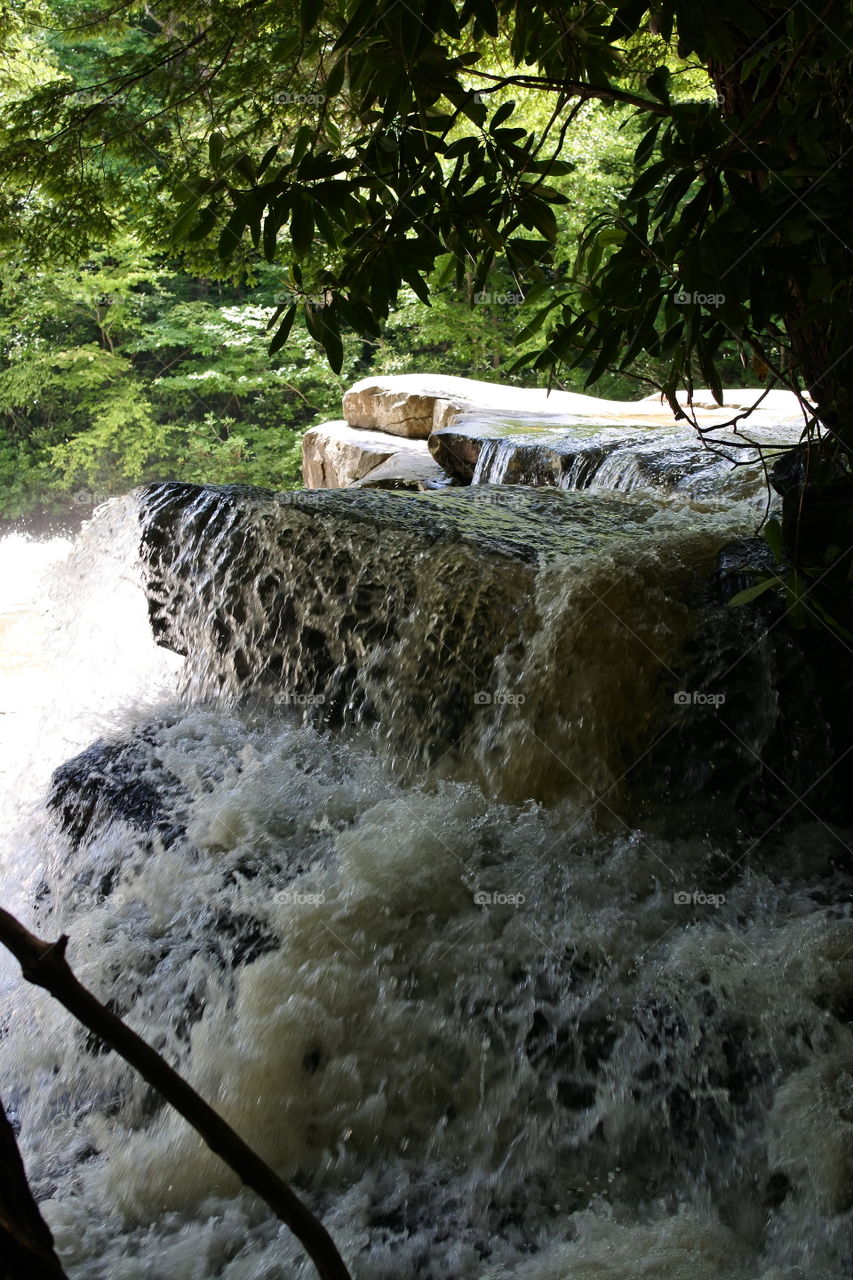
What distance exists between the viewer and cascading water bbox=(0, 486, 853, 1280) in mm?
1962

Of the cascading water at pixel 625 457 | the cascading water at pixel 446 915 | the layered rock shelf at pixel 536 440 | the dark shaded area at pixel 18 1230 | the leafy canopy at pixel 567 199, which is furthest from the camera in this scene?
the layered rock shelf at pixel 536 440

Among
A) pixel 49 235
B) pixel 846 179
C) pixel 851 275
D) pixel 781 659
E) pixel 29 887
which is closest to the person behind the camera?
pixel 846 179

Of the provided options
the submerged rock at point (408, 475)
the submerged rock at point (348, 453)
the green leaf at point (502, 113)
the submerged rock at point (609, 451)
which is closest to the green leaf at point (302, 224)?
the green leaf at point (502, 113)

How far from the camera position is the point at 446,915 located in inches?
104

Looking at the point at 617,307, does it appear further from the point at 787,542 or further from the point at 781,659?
the point at 781,659

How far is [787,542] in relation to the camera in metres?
2.83

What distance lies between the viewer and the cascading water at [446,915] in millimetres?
1962

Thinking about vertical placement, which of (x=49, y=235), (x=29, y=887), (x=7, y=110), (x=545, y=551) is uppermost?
(x=7, y=110)

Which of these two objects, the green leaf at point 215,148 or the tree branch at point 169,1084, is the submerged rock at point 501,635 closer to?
the green leaf at point 215,148

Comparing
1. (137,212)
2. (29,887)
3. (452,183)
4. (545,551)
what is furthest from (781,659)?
(137,212)

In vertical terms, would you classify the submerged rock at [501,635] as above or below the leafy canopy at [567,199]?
below

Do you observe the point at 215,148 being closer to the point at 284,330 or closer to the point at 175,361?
the point at 284,330

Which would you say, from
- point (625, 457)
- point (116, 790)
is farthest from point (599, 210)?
point (625, 457)

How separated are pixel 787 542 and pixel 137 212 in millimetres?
4788
